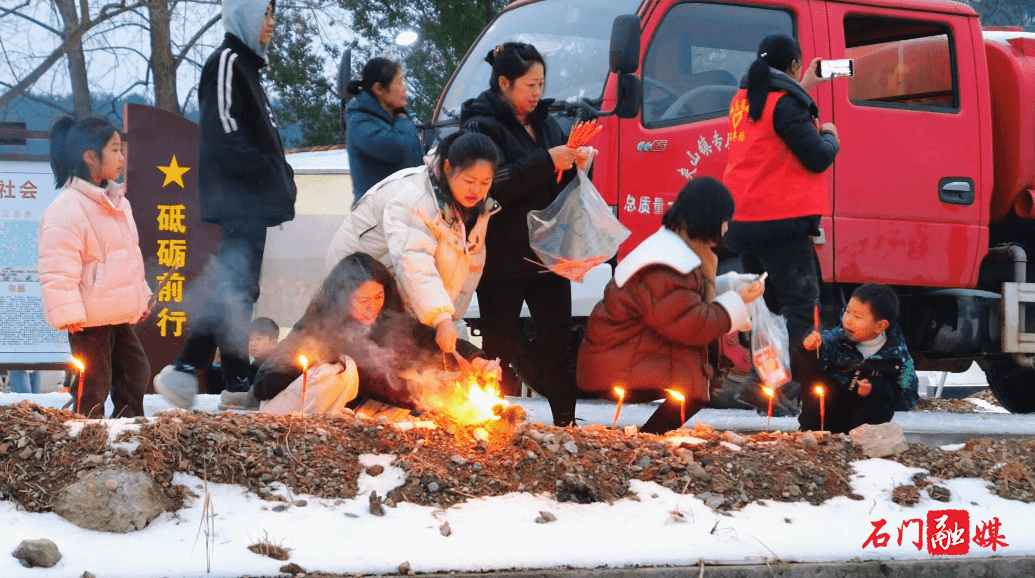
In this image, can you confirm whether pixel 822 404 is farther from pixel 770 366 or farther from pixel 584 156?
pixel 584 156

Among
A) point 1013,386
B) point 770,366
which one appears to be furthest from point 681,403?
point 1013,386

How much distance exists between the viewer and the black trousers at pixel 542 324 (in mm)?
5629

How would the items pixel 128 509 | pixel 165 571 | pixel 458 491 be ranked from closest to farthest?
pixel 165 571
pixel 128 509
pixel 458 491

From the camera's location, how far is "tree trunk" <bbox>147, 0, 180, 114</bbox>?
709 inches

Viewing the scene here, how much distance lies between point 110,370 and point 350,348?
1.10 m

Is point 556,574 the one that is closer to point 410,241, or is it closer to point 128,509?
point 128,509

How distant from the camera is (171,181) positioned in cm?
896

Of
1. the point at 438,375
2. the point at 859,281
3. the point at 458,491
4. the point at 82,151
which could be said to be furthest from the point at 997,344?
the point at 82,151

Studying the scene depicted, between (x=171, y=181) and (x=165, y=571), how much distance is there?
19.7ft

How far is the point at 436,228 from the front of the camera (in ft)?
16.5

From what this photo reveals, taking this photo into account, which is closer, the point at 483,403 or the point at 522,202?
the point at 483,403

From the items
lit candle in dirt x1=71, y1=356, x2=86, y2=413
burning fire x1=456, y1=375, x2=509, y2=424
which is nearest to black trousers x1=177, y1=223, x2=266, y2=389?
lit candle in dirt x1=71, y1=356, x2=86, y2=413

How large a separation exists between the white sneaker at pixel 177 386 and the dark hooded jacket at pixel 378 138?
1.37 meters

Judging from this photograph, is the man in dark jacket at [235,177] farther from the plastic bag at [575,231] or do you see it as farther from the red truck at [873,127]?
the red truck at [873,127]
